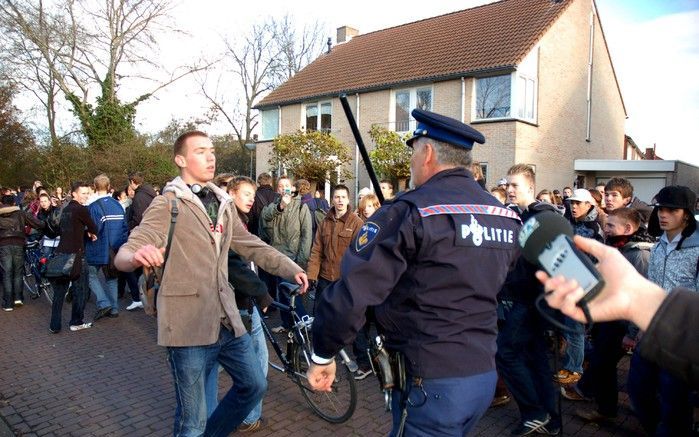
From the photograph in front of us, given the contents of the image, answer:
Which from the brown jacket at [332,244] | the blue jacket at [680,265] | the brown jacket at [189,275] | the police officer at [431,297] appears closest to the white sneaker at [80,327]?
the brown jacket at [332,244]

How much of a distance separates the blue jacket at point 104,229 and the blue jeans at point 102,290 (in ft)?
0.62

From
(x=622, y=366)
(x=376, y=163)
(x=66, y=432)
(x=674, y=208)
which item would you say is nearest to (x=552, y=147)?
(x=376, y=163)

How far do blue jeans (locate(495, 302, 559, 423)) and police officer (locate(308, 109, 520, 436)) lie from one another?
1.97 metres

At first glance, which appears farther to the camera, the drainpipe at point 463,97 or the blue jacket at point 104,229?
the drainpipe at point 463,97

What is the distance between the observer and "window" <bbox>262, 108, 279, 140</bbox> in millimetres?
26688

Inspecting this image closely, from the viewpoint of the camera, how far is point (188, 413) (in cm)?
293

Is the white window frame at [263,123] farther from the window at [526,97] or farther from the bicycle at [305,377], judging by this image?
the bicycle at [305,377]

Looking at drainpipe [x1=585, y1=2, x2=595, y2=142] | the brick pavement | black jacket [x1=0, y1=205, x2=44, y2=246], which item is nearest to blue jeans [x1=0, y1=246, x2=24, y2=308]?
black jacket [x1=0, y1=205, x2=44, y2=246]

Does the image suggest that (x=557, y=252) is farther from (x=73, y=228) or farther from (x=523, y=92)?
(x=523, y=92)

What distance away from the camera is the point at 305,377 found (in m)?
4.63

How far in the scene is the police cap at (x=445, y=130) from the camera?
7.81 ft

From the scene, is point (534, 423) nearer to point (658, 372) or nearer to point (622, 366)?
point (658, 372)

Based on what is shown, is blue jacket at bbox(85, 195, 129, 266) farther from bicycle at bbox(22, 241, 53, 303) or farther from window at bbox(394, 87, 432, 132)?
window at bbox(394, 87, 432, 132)

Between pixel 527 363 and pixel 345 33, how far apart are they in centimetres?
2771
